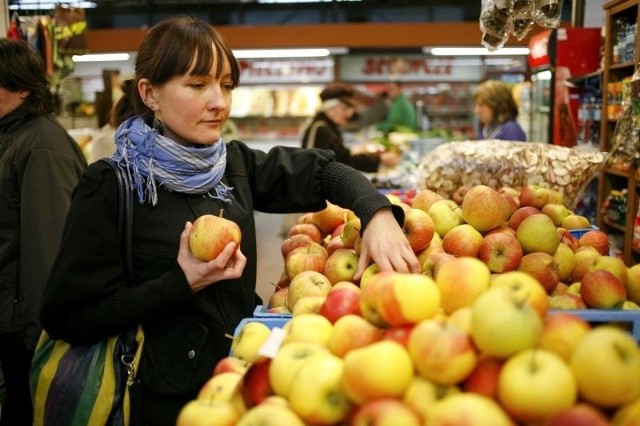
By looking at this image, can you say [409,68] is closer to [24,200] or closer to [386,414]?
[24,200]

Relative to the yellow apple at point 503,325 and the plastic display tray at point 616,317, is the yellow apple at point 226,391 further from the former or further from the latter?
the plastic display tray at point 616,317

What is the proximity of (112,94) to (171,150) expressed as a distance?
4.83 metres

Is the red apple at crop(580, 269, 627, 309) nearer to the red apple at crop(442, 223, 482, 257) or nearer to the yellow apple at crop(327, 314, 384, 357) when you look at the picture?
the red apple at crop(442, 223, 482, 257)

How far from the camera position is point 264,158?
7.45 ft

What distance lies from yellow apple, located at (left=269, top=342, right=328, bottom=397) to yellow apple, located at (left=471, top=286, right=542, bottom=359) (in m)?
0.31

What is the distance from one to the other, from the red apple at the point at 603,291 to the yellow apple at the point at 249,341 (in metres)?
0.90

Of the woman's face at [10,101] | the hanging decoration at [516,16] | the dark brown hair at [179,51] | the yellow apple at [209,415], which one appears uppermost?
the hanging decoration at [516,16]

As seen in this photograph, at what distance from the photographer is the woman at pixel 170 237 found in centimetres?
177

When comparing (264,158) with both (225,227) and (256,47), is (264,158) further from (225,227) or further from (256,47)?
(256,47)

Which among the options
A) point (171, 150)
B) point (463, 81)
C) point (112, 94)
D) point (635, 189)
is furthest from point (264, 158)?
point (463, 81)

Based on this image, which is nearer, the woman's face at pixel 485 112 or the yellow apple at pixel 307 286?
the yellow apple at pixel 307 286

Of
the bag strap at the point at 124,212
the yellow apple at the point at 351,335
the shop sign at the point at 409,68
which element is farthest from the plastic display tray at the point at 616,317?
the shop sign at the point at 409,68

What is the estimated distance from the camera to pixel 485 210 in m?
2.27

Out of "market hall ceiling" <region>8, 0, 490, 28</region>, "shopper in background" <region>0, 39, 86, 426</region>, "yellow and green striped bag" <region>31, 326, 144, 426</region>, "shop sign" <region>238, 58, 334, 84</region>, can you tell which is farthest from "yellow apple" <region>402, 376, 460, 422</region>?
"shop sign" <region>238, 58, 334, 84</region>
